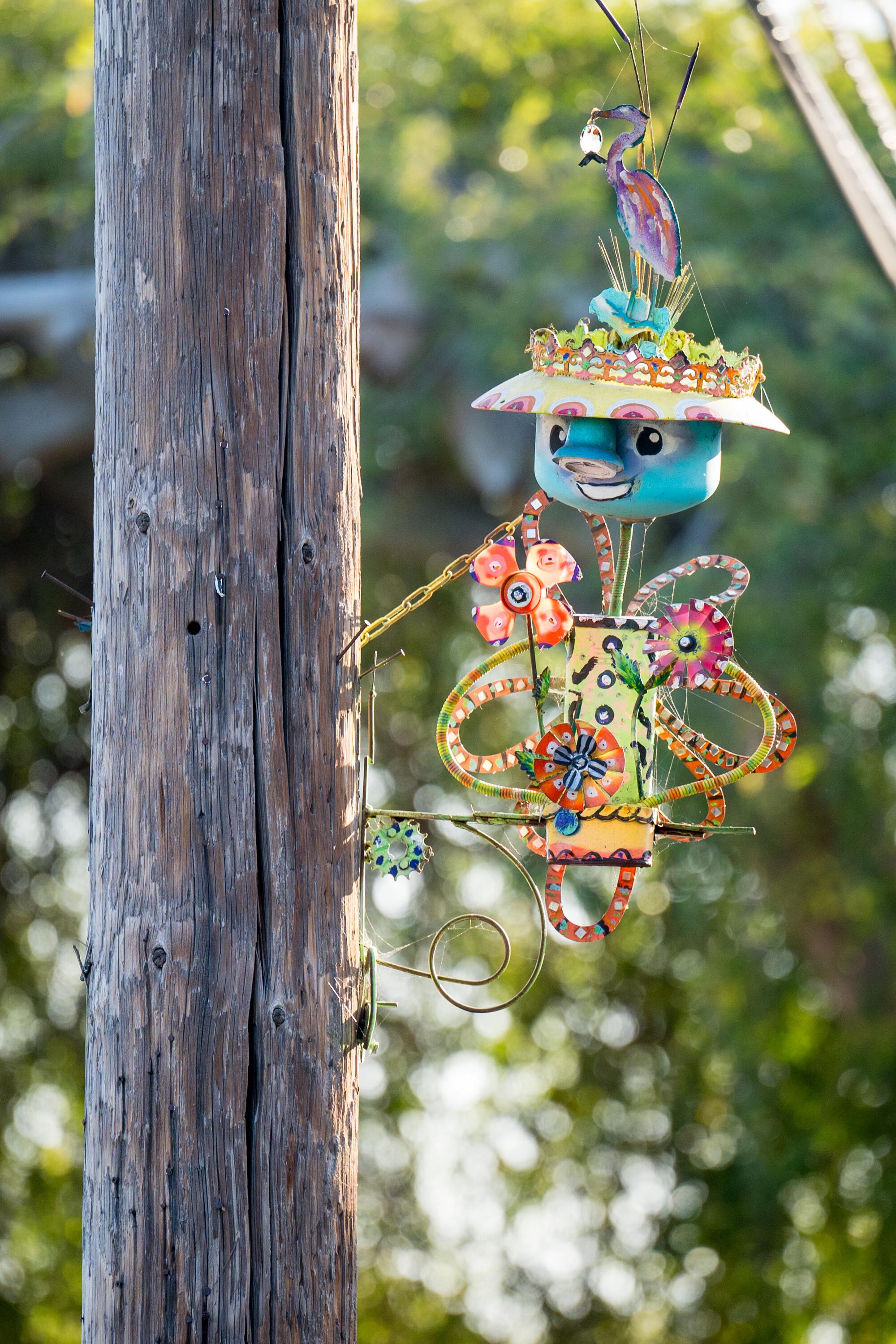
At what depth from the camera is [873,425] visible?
4.06 m

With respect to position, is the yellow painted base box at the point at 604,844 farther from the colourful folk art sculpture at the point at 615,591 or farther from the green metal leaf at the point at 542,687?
the green metal leaf at the point at 542,687

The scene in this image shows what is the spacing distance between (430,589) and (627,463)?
288mm

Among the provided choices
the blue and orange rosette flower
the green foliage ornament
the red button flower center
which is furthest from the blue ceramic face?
the green foliage ornament

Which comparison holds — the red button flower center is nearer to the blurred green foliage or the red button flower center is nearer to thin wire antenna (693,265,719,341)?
thin wire antenna (693,265,719,341)

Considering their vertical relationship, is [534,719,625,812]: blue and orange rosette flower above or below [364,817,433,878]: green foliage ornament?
above

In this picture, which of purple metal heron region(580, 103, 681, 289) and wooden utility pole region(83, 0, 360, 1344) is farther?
purple metal heron region(580, 103, 681, 289)

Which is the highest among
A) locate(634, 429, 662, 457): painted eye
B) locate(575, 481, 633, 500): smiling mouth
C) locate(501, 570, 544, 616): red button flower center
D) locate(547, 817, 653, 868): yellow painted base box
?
locate(634, 429, 662, 457): painted eye

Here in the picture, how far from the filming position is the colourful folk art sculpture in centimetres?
158

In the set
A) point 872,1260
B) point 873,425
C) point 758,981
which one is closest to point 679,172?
point 873,425

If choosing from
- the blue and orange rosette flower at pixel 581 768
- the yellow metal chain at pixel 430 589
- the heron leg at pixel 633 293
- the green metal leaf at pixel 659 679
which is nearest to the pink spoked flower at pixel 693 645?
the green metal leaf at pixel 659 679

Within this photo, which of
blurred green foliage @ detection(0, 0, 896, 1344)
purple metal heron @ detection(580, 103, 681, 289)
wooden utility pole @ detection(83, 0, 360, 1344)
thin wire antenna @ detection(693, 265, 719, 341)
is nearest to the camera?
wooden utility pole @ detection(83, 0, 360, 1344)

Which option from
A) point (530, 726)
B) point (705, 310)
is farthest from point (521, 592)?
point (530, 726)

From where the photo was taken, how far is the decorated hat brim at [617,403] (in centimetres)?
157

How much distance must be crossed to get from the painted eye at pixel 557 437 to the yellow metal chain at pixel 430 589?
95 mm
